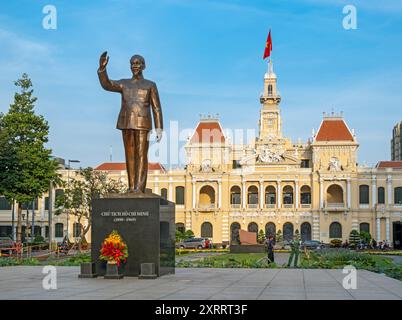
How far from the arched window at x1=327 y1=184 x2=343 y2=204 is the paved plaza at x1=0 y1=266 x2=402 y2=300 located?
5796cm

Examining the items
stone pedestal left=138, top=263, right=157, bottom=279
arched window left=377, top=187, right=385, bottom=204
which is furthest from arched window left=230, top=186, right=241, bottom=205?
stone pedestal left=138, top=263, right=157, bottom=279

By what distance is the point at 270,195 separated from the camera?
75312mm

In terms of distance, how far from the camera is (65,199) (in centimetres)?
5072

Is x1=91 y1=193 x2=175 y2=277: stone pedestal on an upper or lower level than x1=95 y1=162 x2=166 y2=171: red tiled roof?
lower

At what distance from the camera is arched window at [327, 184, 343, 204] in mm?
74000

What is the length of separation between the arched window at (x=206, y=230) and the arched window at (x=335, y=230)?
43.0ft

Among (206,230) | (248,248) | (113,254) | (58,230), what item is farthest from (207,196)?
(113,254)

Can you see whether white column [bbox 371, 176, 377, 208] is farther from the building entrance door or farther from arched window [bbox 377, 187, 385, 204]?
the building entrance door

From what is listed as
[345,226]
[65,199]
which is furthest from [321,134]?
[65,199]

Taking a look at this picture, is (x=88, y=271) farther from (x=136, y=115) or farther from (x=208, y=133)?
(x=208, y=133)

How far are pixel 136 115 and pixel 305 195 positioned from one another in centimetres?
5947

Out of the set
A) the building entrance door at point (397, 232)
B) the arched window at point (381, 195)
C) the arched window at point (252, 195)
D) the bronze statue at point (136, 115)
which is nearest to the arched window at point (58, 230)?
the arched window at point (252, 195)

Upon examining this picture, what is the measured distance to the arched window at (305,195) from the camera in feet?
242
